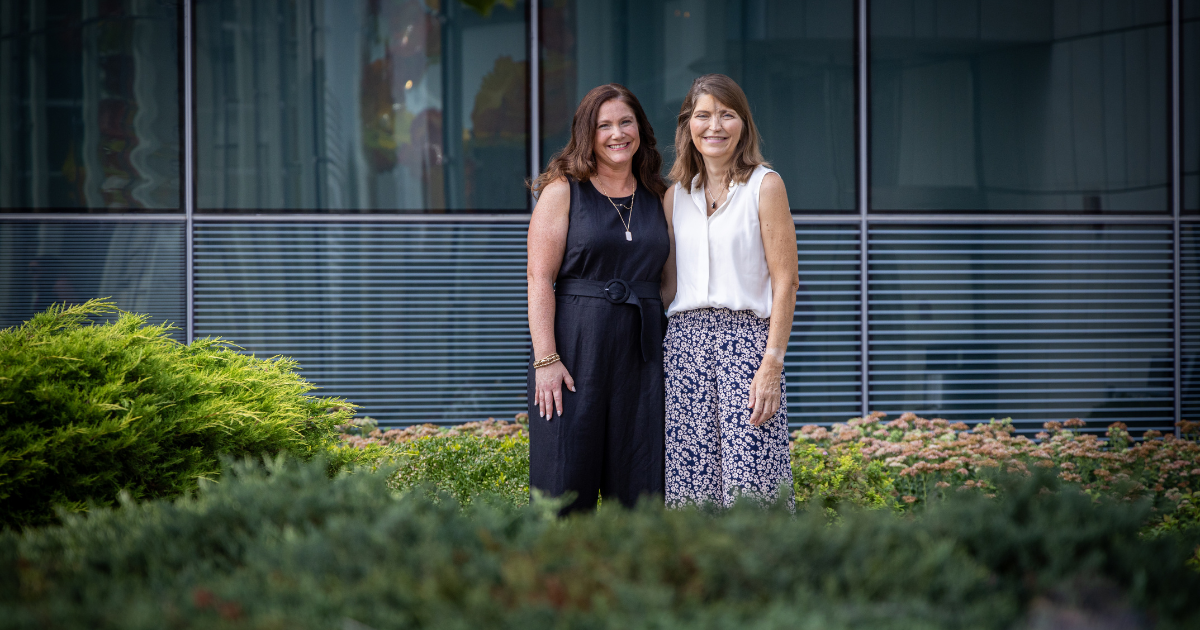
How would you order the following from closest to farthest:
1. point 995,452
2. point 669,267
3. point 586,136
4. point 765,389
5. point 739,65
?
point 765,389 → point 586,136 → point 669,267 → point 995,452 → point 739,65

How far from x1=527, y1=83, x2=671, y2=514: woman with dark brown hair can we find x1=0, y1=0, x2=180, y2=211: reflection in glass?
363cm

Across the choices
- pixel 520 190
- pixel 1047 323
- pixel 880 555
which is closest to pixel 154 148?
pixel 520 190

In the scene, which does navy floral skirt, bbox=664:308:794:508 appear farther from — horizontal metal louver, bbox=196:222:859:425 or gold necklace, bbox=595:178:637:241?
horizontal metal louver, bbox=196:222:859:425

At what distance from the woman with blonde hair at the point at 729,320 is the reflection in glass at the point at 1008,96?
305cm

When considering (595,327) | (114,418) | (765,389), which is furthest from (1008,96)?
(114,418)

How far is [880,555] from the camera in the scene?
5.56 feet

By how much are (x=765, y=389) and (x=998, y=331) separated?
3581 millimetres

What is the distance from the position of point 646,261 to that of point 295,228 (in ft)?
11.0

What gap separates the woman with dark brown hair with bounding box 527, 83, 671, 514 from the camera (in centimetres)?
310

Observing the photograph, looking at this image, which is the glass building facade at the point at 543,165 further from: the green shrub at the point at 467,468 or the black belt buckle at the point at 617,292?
the black belt buckle at the point at 617,292

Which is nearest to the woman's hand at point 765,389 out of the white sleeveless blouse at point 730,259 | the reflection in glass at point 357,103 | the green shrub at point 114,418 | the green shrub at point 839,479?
the white sleeveless blouse at point 730,259

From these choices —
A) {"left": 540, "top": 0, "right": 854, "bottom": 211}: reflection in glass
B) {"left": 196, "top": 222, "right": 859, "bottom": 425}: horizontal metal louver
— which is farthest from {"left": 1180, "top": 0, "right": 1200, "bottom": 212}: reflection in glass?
{"left": 196, "top": 222, "right": 859, "bottom": 425}: horizontal metal louver

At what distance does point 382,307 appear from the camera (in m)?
5.75

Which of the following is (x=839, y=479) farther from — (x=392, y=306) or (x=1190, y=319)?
(x=1190, y=319)
